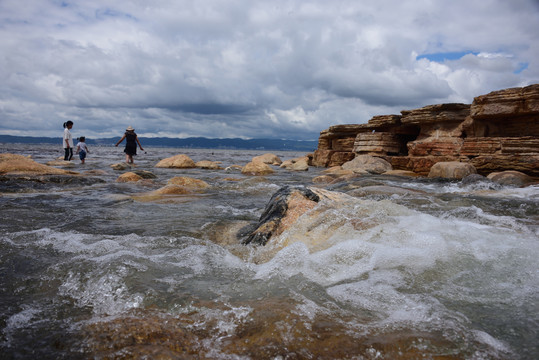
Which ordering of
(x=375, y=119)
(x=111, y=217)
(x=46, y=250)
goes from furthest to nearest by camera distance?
(x=375, y=119) → (x=111, y=217) → (x=46, y=250)

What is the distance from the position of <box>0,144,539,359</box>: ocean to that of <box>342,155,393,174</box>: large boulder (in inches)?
428

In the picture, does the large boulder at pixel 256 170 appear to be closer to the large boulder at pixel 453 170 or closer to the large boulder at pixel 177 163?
the large boulder at pixel 177 163

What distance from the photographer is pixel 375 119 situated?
17.8 metres

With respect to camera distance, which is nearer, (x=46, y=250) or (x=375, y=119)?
(x=46, y=250)

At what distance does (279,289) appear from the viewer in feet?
7.55

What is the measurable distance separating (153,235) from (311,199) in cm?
198

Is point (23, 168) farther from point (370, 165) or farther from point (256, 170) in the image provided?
point (370, 165)

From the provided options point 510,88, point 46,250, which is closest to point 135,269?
point 46,250

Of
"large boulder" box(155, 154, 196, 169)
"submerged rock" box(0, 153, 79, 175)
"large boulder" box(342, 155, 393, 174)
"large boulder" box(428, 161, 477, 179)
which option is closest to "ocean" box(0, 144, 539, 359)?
"submerged rock" box(0, 153, 79, 175)

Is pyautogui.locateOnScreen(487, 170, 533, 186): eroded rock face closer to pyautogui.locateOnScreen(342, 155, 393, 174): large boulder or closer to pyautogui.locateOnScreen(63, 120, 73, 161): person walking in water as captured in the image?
pyautogui.locateOnScreen(342, 155, 393, 174): large boulder

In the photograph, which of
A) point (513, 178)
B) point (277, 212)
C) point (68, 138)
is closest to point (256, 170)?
point (68, 138)

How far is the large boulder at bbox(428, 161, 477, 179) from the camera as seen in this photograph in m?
11.2

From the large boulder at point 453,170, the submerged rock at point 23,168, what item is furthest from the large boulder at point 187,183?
the large boulder at point 453,170

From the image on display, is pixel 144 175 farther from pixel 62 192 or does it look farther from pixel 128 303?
pixel 128 303
